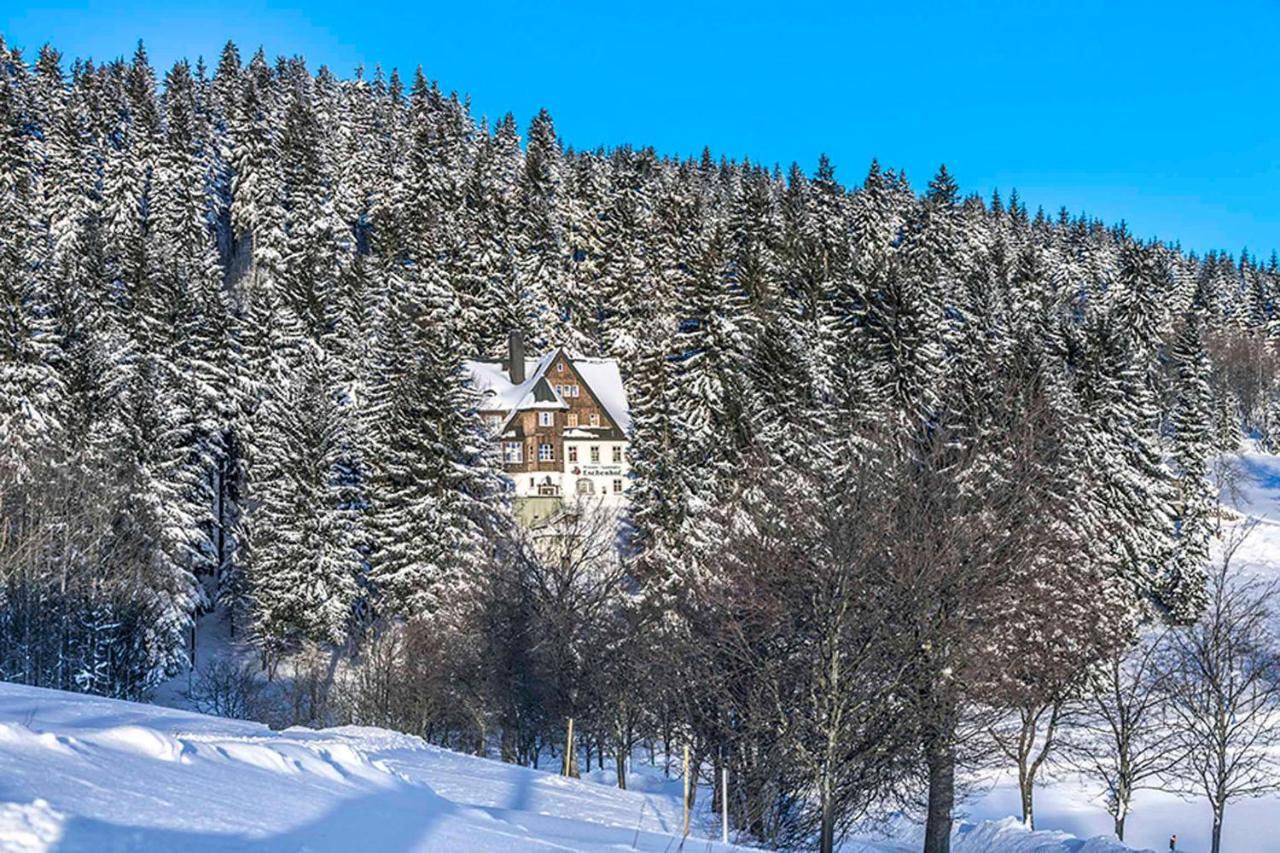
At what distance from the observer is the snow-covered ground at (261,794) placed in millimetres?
5109

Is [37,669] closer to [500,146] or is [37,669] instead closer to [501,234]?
[501,234]

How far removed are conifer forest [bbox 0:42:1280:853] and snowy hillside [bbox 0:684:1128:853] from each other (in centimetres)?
692

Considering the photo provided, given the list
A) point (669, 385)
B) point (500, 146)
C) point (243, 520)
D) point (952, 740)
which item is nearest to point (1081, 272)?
point (500, 146)

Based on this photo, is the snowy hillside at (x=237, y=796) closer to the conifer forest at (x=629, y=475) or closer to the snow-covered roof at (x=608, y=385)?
the conifer forest at (x=629, y=475)

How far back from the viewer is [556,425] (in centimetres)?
6006

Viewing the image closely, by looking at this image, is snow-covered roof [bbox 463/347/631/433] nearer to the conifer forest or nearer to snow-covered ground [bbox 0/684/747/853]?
the conifer forest

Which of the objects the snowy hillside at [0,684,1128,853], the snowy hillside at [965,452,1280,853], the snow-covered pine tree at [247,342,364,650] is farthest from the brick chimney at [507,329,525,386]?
the snowy hillside at [0,684,1128,853]

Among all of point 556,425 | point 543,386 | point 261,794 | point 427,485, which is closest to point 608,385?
point 556,425

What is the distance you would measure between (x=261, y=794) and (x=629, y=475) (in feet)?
150

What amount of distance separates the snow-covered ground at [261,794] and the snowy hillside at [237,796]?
0.02 meters

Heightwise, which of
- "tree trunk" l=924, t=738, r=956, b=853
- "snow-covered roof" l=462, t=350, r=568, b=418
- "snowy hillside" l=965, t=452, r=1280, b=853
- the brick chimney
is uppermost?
the brick chimney

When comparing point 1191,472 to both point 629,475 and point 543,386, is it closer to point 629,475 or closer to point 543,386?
point 629,475

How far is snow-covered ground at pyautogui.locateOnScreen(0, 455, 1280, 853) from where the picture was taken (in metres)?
5.11

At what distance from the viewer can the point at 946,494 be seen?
2142 centimetres
